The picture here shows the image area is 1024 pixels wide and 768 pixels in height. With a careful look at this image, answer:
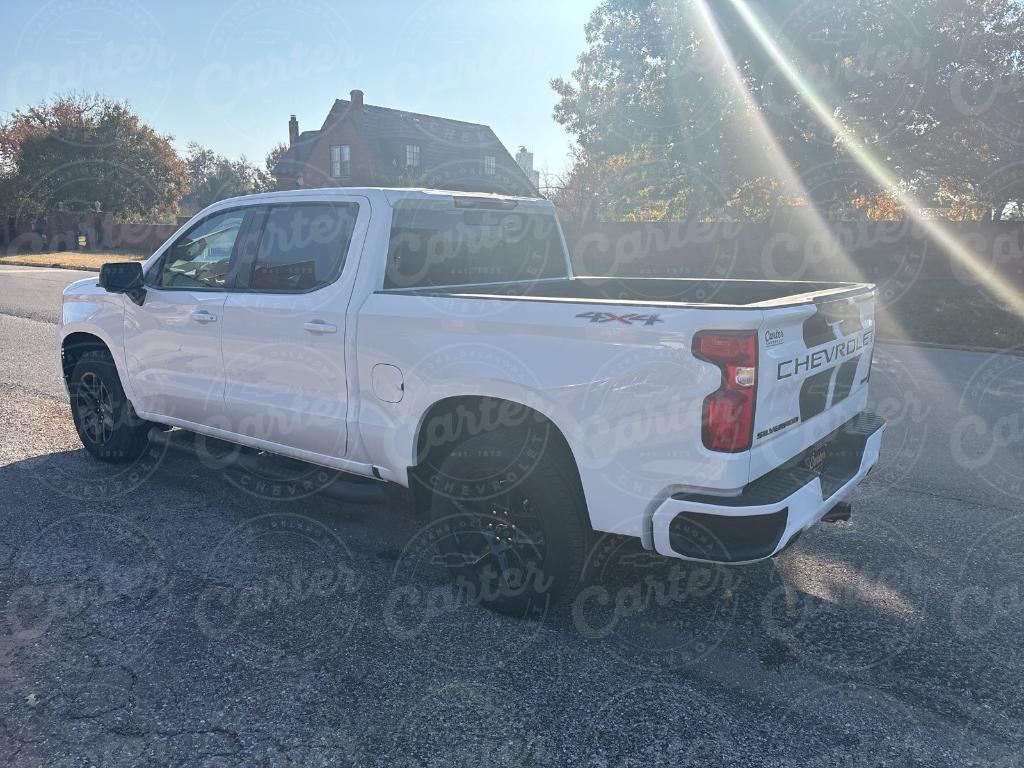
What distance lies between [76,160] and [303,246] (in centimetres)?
4729

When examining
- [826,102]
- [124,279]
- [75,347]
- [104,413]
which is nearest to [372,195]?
[124,279]

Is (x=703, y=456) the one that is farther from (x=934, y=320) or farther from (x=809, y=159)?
(x=809, y=159)

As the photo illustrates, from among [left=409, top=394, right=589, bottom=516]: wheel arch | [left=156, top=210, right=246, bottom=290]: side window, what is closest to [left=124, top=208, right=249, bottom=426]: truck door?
[left=156, top=210, right=246, bottom=290]: side window

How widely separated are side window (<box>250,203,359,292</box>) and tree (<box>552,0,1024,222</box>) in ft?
54.6

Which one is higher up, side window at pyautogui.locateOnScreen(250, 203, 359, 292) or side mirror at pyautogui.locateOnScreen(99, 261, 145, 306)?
side window at pyautogui.locateOnScreen(250, 203, 359, 292)

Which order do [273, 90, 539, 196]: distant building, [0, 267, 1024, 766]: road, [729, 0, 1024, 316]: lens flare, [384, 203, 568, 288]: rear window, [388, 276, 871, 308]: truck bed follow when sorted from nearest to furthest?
1. [0, 267, 1024, 766]: road
2. [384, 203, 568, 288]: rear window
3. [388, 276, 871, 308]: truck bed
4. [729, 0, 1024, 316]: lens flare
5. [273, 90, 539, 196]: distant building

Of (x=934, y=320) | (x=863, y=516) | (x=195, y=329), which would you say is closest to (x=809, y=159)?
(x=934, y=320)

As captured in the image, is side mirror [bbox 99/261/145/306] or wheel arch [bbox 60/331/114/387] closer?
side mirror [bbox 99/261/145/306]

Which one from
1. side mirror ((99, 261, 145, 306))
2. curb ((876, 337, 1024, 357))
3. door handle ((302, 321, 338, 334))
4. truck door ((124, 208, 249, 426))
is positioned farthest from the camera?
curb ((876, 337, 1024, 357))

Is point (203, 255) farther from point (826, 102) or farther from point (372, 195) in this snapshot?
point (826, 102)

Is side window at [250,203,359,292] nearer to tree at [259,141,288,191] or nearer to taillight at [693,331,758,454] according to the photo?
taillight at [693,331,758,454]

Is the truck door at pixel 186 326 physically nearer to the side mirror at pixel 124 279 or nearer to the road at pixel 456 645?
the side mirror at pixel 124 279

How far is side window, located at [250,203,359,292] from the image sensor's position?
424cm

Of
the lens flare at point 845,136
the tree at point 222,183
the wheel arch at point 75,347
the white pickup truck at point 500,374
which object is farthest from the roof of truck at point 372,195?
the tree at point 222,183
